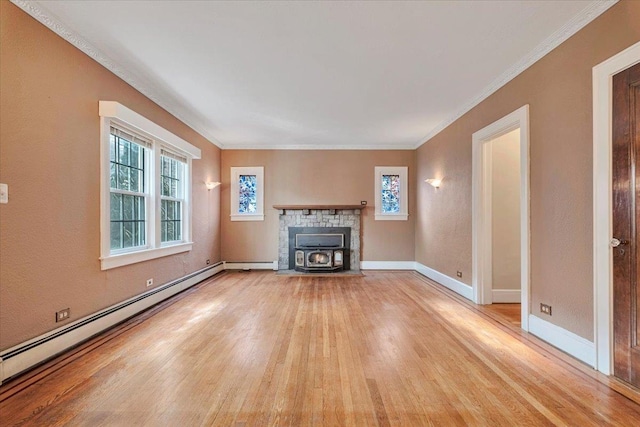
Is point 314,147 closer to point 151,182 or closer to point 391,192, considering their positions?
point 391,192

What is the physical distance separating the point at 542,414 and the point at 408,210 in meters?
5.15

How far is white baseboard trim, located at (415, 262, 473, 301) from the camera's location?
4301 millimetres

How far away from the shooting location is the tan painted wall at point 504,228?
4.06 m

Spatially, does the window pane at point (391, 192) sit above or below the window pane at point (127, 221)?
above

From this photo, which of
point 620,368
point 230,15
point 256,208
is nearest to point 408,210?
point 256,208

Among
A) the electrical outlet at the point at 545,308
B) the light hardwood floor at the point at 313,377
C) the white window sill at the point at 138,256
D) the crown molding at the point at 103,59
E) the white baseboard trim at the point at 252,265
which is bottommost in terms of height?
the light hardwood floor at the point at 313,377

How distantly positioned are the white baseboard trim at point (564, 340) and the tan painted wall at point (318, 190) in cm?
377

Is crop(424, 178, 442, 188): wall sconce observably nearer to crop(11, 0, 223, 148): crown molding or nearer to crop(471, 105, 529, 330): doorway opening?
crop(471, 105, 529, 330): doorway opening

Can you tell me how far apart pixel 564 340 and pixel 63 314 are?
4.36 metres

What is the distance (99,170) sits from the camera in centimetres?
299

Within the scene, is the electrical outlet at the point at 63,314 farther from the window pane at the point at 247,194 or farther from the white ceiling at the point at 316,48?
the window pane at the point at 247,194

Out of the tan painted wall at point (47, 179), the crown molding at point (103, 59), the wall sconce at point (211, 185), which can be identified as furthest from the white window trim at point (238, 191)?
the tan painted wall at point (47, 179)

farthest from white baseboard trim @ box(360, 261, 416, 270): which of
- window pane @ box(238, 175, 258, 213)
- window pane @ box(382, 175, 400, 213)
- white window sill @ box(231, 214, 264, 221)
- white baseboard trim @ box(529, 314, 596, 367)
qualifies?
white baseboard trim @ box(529, 314, 596, 367)

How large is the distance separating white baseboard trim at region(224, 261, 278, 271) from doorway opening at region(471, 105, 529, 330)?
4.11 metres
